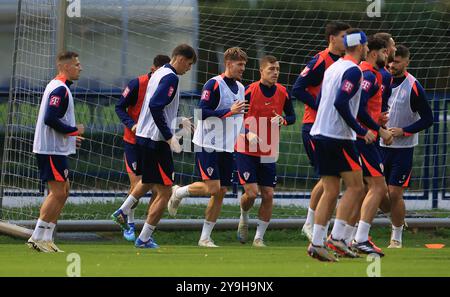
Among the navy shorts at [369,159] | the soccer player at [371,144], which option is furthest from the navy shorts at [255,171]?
the navy shorts at [369,159]

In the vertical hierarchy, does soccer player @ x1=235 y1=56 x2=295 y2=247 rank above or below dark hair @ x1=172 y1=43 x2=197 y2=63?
below

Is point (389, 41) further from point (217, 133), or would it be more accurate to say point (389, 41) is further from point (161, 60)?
point (161, 60)

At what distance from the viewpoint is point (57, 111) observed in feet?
41.7

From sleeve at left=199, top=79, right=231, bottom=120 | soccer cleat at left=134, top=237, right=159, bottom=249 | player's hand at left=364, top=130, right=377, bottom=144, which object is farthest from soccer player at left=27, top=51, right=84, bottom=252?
player's hand at left=364, top=130, right=377, bottom=144

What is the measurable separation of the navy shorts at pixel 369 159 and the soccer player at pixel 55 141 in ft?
9.49

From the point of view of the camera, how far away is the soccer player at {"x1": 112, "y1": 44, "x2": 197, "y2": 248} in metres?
12.7

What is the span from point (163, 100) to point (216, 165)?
4.91 feet

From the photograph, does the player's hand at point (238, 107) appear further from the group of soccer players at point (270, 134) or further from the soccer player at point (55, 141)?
the soccer player at point (55, 141)

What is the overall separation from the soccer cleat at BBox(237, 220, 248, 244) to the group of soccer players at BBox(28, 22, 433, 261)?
12 millimetres

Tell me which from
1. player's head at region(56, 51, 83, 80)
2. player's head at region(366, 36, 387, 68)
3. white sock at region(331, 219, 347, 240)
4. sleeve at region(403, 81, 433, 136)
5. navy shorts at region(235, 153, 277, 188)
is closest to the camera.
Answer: white sock at region(331, 219, 347, 240)

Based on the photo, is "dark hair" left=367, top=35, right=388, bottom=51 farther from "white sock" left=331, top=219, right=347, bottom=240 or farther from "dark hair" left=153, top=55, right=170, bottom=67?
"dark hair" left=153, top=55, right=170, bottom=67

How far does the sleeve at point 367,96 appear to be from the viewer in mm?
11328

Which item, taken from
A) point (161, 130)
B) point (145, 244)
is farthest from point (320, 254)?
point (145, 244)
